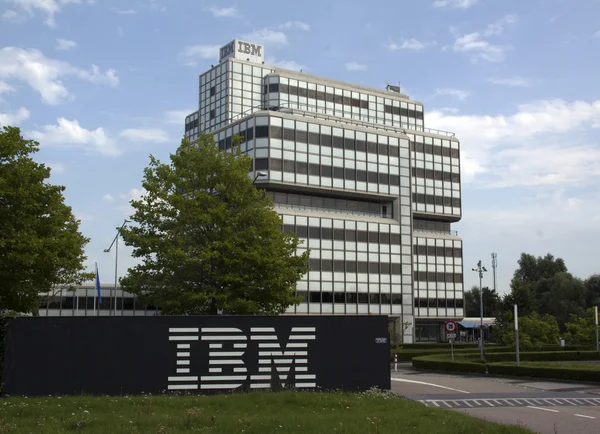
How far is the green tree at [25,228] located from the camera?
30844 millimetres

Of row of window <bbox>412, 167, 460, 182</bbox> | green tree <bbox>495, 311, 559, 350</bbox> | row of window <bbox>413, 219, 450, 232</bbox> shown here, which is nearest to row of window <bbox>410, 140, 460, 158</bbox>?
row of window <bbox>412, 167, 460, 182</bbox>

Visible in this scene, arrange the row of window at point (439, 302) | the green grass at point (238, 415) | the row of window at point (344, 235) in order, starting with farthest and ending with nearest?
1. the row of window at point (439, 302)
2. the row of window at point (344, 235)
3. the green grass at point (238, 415)

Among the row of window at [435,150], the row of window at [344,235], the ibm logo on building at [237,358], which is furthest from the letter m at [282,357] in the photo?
the row of window at [435,150]

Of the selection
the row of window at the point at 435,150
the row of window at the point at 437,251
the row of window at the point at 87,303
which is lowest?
the row of window at the point at 87,303

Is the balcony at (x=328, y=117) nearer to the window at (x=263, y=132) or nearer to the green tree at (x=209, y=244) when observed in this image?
the window at (x=263, y=132)

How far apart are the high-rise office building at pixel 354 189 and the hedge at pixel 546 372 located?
34821 mm

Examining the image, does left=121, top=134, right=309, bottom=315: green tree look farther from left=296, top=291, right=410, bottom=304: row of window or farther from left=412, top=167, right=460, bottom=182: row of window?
left=412, top=167, right=460, bottom=182: row of window

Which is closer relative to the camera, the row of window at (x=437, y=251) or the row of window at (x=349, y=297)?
the row of window at (x=349, y=297)

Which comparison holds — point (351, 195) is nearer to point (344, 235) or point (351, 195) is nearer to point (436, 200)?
point (344, 235)

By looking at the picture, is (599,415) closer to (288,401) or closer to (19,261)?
(288,401)

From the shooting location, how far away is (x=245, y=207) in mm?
38656

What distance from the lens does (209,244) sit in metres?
36.7

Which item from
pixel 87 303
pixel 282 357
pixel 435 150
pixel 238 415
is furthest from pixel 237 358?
pixel 435 150

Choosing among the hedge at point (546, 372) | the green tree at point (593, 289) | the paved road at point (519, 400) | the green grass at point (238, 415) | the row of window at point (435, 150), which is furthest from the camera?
the green tree at point (593, 289)
